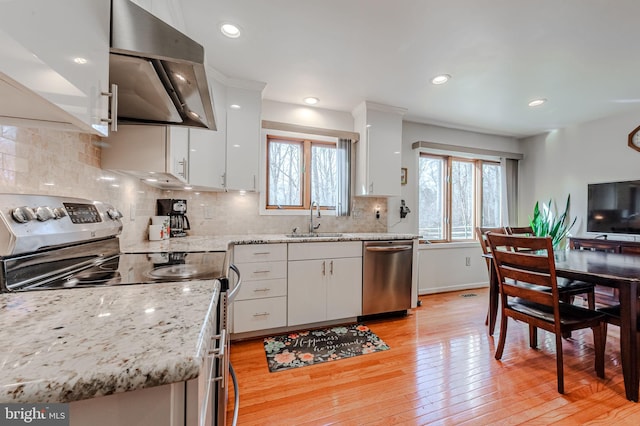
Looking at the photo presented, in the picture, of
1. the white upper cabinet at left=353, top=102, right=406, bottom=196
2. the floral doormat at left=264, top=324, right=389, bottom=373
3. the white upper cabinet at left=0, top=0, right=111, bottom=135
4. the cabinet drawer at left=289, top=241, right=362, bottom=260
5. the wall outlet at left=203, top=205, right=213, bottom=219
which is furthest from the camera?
the white upper cabinet at left=353, top=102, right=406, bottom=196

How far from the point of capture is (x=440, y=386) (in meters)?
1.69

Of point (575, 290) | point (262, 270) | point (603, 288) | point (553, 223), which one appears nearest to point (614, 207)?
point (553, 223)

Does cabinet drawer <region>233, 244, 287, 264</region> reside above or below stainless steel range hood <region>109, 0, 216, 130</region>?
below

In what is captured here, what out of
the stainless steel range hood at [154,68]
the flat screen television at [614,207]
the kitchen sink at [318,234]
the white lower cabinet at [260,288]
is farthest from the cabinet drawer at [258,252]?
the flat screen television at [614,207]

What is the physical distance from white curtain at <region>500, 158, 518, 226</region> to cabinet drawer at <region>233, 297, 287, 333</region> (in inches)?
149

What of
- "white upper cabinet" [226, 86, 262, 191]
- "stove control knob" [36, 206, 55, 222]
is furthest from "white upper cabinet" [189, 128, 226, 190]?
"stove control knob" [36, 206, 55, 222]

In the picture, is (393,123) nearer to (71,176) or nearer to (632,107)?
(632,107)

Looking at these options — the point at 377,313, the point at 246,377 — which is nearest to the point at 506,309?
the point at 377,313

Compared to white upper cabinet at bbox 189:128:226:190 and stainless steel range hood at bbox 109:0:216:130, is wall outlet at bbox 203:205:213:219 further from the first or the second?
stainless steel range hood at bbox 109:0:216:130

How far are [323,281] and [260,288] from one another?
598mm

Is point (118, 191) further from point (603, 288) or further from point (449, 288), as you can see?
point (603, 288)

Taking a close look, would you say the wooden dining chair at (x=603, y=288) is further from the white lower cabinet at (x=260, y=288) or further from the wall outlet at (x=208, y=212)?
the wall outlet at (x=208, y=212)

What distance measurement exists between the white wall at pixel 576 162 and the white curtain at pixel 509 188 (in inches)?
7.7

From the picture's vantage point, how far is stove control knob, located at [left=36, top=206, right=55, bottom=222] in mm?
884
